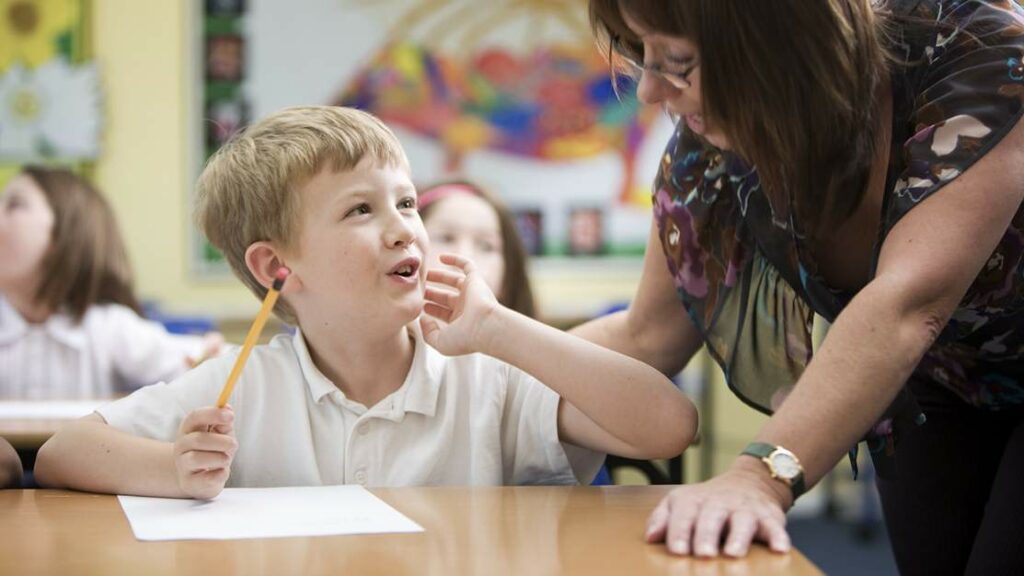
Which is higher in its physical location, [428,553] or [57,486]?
[428,553]

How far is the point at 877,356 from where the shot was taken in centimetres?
112

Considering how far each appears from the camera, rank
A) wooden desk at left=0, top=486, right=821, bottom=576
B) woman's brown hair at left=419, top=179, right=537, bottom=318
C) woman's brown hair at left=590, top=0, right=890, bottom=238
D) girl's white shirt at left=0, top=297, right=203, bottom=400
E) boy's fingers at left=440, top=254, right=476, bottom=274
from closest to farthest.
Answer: wooden desk at left=0, top=486, right=821, bottom=576 < woman's brown hair at left=590, top=0, right=890, bottom=238 < boy's fingers at left=440, top=254, right=476, bottom=274 < woman's brown hair at left=419, top=179, right=537, bottom=318 < girl's white shirt at left=0, top=297, right=203, bottom=400

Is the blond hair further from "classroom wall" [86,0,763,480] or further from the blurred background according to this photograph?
"classroom wall" [86,0,763,480]

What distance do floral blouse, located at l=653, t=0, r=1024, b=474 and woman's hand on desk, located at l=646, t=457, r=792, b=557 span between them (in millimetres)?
302

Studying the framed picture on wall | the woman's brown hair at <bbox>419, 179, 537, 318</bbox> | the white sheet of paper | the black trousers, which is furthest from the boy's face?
the framed picture on wall

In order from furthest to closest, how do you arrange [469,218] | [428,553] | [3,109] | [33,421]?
[3,109] < [469,218] < [33,421] < [428,553]

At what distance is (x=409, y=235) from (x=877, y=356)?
24.7 inches

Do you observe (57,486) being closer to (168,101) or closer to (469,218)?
(469,218)

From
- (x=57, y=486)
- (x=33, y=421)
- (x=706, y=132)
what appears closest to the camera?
(x=706, y=132)

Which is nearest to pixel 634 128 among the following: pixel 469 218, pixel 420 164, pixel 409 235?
pixel 420 164

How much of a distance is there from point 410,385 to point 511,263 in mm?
1222

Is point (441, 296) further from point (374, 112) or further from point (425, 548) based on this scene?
point (374, 112)

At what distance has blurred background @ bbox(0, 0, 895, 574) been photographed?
15.4 ft

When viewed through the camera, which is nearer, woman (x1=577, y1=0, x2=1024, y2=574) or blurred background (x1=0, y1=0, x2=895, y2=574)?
woman (x1=577, y1=0, x2=1024, y2=574)
